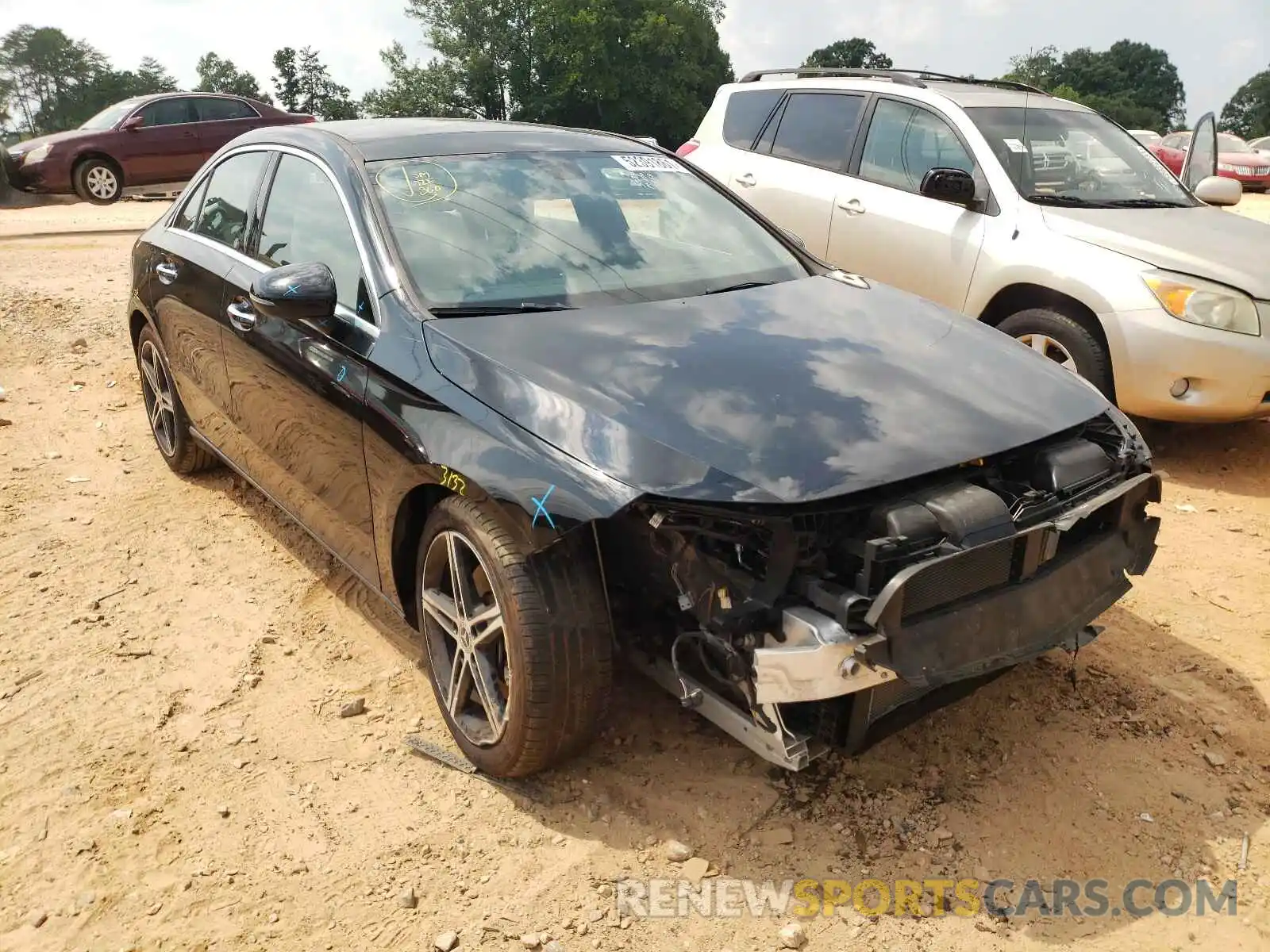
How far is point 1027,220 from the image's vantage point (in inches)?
215

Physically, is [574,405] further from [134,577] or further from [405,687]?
[134,577]

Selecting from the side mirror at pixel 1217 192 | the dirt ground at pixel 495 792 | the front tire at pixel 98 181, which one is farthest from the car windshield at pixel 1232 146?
the dirt ground at pixel 495 792

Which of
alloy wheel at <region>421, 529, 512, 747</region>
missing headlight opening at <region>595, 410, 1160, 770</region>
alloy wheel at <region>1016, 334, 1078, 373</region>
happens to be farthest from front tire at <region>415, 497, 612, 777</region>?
alloy wheel at <region>1016, 334, 1078, 373</region>

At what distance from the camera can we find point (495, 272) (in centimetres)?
316

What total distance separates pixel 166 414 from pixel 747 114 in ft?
14.7

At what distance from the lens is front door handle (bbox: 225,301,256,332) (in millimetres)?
3674

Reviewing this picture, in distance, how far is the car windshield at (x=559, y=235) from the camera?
314 cm

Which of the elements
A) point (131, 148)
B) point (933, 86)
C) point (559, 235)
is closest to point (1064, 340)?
point (933, 86)

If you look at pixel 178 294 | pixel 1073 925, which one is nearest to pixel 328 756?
pixel 1073 925

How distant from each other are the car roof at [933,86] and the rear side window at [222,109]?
11.4 meters

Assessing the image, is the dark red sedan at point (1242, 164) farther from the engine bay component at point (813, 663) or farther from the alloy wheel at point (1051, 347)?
the engine bay component at point (813, 663)

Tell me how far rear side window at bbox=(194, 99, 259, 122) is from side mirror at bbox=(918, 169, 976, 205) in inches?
524

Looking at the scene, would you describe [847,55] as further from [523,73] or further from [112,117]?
[112,117]

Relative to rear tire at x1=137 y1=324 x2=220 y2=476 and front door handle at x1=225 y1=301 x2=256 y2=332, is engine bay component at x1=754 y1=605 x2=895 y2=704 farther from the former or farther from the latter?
rear tire at x1=137 y1=324 x2=220 y2=476
